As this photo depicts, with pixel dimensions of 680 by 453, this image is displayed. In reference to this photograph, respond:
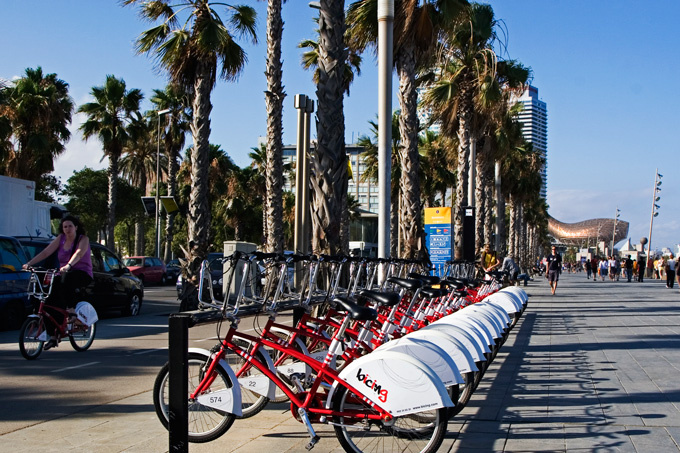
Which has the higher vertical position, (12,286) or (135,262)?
(12,286)

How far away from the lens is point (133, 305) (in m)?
17.6

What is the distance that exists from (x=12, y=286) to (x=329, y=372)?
401 inches

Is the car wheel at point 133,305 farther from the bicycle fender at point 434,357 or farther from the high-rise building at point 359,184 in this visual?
the high-rise building at point 359,184

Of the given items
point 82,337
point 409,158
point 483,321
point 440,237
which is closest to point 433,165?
point 440,237

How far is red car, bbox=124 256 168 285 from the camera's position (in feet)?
120

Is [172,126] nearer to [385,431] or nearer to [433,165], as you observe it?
[433,165]

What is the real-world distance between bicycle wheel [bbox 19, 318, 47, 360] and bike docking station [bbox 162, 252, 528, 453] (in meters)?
4.93

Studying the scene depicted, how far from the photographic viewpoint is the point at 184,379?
14.1 feet

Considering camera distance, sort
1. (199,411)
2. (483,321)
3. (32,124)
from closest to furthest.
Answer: (199,411), (483,321), (32,124)

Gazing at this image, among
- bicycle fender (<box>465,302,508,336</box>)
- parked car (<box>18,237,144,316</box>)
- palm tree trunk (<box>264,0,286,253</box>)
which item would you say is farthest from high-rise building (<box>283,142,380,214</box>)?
bicycle fender (<box>465,302,508,336</box>)

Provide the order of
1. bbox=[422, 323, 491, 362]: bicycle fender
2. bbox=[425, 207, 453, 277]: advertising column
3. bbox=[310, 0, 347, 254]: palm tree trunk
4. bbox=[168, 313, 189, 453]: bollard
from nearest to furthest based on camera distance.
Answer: bbox=[168, 313, 189, 453]: bollard → bbox=[422, 323, 491, 362]: bicycle fender → bbox=[310, 0, 347, 254]: palm tree trunk → bbox=[425, 207, 453, 277]: advertising column

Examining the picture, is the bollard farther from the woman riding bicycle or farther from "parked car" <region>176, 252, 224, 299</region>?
the woman riding bicycle

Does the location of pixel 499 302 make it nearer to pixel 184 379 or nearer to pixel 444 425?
pixel 444 425

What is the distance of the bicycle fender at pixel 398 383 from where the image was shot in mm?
4391
